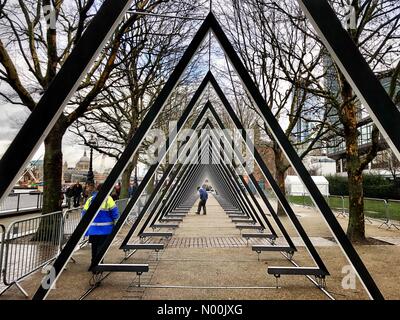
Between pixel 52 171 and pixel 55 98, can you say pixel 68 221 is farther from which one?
pixel 55 98

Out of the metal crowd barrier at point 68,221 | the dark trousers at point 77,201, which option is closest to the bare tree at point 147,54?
the metal crowd barrier at point 68,221

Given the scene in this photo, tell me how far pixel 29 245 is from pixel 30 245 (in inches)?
1.4

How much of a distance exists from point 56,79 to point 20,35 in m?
8.33

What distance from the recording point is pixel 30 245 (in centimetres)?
633

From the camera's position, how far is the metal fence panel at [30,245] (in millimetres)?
5552

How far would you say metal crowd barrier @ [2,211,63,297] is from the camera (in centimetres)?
545

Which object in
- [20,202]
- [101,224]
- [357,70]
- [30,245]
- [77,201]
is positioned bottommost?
[77,201]

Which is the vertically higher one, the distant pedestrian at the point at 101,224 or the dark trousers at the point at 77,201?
the distant pedestrian at the point at 101,224

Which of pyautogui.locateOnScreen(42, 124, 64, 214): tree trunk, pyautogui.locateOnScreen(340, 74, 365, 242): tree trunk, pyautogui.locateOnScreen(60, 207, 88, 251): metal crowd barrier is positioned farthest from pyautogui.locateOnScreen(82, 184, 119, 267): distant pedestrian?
pyautogui.locateOnScreen(340, 74, 365, 242): tree trunk

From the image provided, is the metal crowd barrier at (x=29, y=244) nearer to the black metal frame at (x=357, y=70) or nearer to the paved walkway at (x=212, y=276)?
the paved walkway at (x=212, y=276)

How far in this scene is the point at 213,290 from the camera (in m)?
5.39

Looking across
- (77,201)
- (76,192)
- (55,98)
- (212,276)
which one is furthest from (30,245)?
(77,201)
